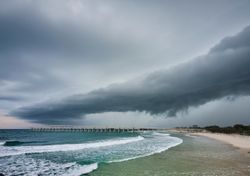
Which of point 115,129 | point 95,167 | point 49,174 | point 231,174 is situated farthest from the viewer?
point 115,129

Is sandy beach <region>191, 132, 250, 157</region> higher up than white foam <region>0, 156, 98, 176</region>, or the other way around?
sandy beach <region>191, 132, 250, 157</region>

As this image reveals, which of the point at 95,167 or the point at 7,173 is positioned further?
the point at 95,167

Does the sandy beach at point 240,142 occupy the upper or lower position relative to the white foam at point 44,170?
upper

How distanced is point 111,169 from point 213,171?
767 centimetres

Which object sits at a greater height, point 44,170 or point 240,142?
point 240,142

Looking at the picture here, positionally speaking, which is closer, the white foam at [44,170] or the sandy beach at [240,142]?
the white foam at [44,170]

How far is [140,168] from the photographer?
66.7ft

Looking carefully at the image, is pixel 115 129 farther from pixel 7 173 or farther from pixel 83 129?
pixel 7 173

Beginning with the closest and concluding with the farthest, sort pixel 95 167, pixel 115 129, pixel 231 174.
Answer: pixel 231 174 → pixel 95 167 → pixel 115 129

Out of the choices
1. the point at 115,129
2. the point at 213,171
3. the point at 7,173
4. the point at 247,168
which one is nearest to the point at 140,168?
the point at 213,171

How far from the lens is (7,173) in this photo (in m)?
18.9

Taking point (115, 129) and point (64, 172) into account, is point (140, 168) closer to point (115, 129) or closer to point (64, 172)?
point (64, 172)

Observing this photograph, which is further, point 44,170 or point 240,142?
point 240,142

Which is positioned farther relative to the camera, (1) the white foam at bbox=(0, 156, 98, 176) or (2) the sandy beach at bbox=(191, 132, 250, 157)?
(2) the sandy beach at bbox=(191, 132, 250, 157)
